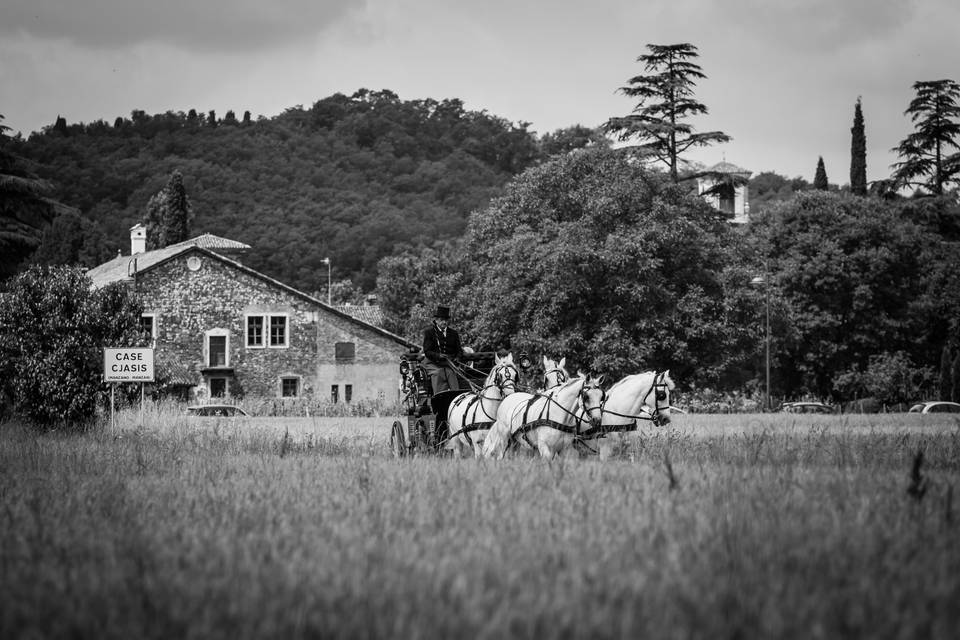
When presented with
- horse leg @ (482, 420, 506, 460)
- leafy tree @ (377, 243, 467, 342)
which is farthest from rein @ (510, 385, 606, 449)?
leafy tree @ (377, 243, 467, 342)

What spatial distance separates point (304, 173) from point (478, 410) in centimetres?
11473

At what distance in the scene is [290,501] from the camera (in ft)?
32.2

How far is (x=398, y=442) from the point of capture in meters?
18.4

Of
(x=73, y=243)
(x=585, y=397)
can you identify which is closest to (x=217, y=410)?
(x=585, y=397)

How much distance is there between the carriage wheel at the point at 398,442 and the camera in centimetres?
1712

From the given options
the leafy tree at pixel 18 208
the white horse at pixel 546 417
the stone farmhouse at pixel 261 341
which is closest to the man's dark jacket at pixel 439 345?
the white horse at pixel 546 417

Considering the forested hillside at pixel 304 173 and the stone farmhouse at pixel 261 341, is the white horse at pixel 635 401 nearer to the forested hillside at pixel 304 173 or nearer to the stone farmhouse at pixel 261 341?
the stone farmhouse at pixel 261 341

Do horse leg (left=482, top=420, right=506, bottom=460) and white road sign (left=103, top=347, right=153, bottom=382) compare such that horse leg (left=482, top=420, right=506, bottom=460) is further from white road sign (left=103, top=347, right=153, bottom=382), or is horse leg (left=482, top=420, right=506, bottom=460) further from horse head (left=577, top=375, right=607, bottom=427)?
white road sign (left=103, top=347, right=153, bottom=382)

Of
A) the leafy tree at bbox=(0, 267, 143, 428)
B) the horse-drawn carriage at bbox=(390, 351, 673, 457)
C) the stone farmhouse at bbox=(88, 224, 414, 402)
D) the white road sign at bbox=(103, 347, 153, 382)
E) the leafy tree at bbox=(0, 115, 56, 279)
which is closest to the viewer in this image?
the horse-drawn carriage at bbox=(390, 351, 673, 457)

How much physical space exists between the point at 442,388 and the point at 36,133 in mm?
114104

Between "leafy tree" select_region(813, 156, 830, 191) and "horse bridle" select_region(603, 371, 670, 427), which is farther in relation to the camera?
"leafy tree" select_region(813, 156, 830, 191)

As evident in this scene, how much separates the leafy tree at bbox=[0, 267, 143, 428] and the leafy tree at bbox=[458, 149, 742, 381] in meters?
16.8

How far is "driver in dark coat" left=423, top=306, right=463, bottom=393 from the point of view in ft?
59.3

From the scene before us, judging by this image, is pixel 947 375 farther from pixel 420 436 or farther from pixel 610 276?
pixel 420 436
